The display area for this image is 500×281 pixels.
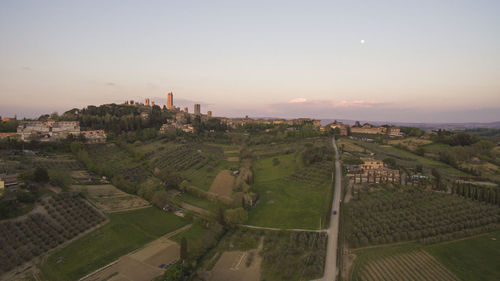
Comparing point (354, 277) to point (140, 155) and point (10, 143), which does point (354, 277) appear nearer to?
point (140, 155)

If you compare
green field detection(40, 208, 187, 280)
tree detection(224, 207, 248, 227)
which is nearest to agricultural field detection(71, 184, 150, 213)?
green field detection(40, 208, 187, 280)

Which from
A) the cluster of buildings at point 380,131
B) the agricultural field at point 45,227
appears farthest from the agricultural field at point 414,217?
the cluster of buildings at point 380,131

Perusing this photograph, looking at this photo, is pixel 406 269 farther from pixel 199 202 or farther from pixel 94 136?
pixel 94 136

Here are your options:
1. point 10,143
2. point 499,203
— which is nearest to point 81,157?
point 10,143

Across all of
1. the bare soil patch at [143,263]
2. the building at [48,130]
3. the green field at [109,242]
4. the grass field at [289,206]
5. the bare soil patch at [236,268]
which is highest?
the building at [48,130]

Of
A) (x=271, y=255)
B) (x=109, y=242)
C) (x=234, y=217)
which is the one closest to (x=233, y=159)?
(x=234, y=217)

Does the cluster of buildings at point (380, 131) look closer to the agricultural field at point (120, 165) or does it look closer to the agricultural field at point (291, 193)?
the agricultural field at point (291, 193)

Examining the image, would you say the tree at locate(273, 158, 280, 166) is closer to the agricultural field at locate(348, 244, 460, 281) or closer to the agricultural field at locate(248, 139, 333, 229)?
the agricultural field at locate(248, 139, 333, 229)
